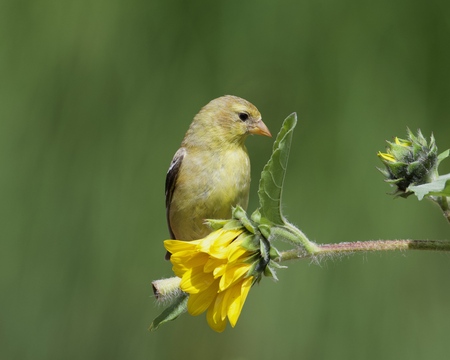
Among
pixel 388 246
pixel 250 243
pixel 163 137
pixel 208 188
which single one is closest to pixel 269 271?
pixel 250 243

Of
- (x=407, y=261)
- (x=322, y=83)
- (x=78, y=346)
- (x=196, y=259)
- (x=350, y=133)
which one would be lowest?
(x=78, y=346)

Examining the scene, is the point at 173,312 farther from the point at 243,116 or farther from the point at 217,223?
the point at 243,116

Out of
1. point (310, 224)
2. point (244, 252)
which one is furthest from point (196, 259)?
point (310, 224)

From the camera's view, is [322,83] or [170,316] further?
[322,83]

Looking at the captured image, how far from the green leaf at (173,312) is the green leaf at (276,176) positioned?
0.13m

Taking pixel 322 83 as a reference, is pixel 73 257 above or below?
below

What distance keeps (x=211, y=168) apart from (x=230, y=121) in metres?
0.14

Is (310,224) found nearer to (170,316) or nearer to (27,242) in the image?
(27,242)

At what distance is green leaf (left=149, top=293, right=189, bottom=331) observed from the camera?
32.9 inches

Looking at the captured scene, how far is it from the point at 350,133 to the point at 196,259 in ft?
3.97

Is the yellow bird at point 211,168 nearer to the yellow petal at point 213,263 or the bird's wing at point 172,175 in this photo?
the bird's wing at point 172,175

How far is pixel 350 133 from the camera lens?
6.47 feet

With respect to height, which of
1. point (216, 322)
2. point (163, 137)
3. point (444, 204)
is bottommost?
point (216, 322)

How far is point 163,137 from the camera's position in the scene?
205 centimetres
